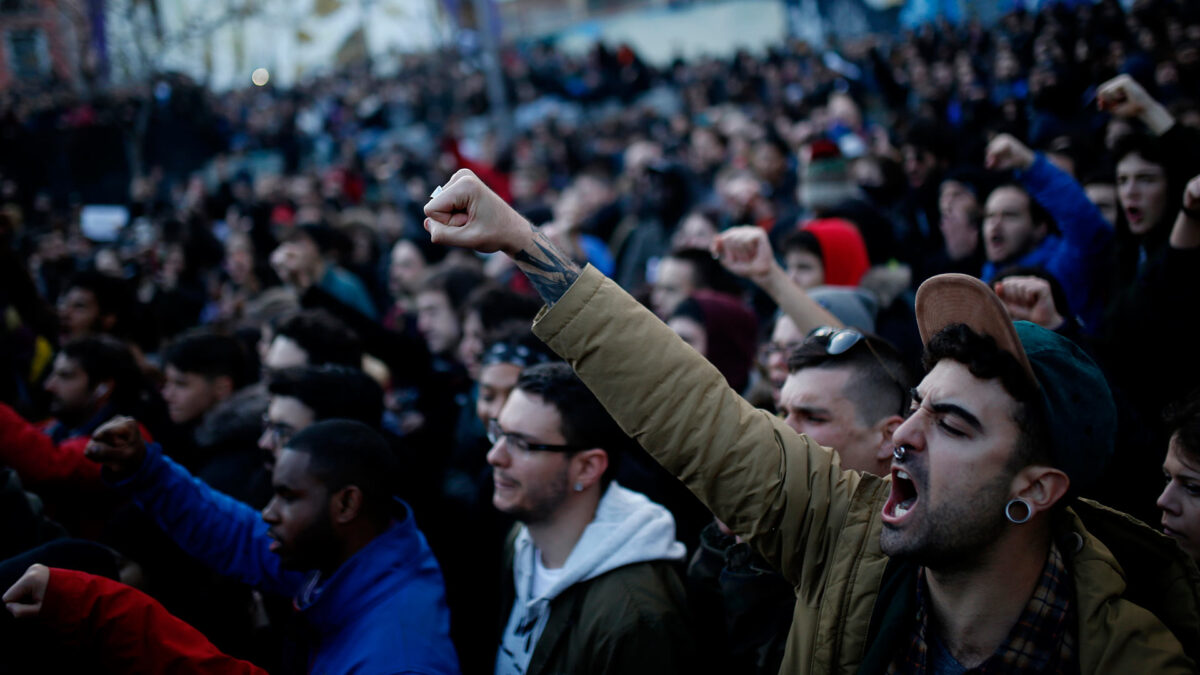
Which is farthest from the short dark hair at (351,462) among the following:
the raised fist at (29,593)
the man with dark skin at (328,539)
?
the raised fist at (29,593)

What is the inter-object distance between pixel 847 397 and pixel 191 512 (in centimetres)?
221

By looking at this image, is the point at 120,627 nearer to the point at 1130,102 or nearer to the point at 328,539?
the point at 328,539

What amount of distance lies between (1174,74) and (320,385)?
7.62 m

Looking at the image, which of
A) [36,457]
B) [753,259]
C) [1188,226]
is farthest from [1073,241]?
[36,457]

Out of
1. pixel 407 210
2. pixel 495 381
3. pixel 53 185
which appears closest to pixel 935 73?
pixel 407 210

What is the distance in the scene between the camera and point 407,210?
32.9ft

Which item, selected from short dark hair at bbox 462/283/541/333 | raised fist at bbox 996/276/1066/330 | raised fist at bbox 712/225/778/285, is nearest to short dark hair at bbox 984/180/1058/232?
raised fist at bbox 996/276/1066/330

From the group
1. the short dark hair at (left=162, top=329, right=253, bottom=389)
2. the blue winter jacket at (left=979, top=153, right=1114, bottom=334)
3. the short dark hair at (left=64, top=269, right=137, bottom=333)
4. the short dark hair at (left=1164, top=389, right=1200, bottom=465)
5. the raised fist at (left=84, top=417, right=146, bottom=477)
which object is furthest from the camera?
the short dark hair at (left=64, top=269, right=137, bottom=333)

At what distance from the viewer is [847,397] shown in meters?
2.38

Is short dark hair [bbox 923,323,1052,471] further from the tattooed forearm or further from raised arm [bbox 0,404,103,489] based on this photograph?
raised arm [bbox 0,404,103,489]

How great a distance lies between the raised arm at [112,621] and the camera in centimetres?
188

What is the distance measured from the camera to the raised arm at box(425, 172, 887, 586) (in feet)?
5.18

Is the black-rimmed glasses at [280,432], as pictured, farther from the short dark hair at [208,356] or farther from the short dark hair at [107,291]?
the short dark hair at [107,291]

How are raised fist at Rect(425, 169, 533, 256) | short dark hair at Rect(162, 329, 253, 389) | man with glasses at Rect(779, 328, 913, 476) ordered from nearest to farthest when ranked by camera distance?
raised fist at Rect(425, 169, 533, 256), man with glasses at Rect(779, 328, 913, 476), short dark hair at Rect(162, 329, 253, 389)
